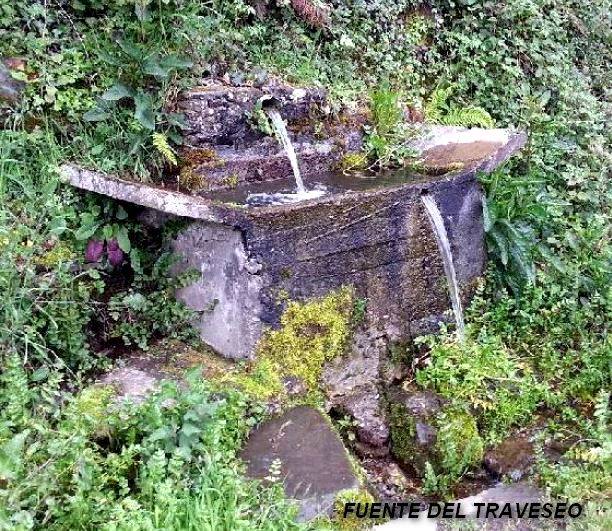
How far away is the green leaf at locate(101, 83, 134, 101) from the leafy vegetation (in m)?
0.01

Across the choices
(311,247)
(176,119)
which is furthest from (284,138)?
(311,247)

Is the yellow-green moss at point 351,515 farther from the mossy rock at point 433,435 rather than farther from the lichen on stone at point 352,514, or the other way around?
the mossy rock at point 433,435

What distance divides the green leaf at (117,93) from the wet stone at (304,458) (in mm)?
2287

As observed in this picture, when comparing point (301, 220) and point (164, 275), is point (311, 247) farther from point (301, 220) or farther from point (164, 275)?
point (164, 275)

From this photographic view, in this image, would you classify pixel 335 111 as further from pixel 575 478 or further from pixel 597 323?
pixel 575 478

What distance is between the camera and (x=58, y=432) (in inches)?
120

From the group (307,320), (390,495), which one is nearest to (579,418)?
(390,495)

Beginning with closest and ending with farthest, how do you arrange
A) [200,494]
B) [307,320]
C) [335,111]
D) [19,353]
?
[200,494] → [19,353] → [307,320] → [335,111]

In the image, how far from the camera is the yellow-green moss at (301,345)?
155 inches

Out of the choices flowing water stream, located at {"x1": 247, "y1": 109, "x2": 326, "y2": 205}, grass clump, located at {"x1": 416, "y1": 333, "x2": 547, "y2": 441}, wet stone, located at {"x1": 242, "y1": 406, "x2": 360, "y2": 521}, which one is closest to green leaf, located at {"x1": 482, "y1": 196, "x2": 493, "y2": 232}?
grass clump, located at {"x1": 416, "y1": 333, "x2": 547, "y2": 441}

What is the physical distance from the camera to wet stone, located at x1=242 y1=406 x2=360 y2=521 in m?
3.25

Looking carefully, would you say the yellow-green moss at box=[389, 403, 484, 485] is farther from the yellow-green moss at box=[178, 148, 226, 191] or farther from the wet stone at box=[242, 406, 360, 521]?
the yellow-green moss at box=[178, 148, 226, 191]

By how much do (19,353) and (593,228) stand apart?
451 centimetres

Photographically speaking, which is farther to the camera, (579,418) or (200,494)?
(579,418)
